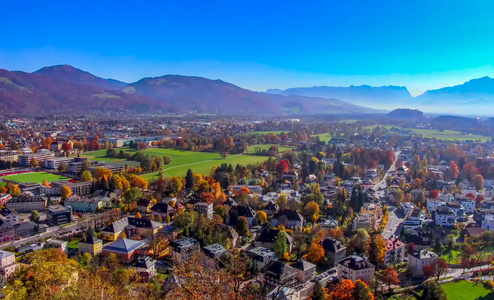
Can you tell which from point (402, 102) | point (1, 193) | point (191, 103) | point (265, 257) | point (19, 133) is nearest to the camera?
point (265, 257)

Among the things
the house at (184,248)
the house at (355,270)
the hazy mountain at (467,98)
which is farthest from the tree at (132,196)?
the hazy mountain at (467,98)

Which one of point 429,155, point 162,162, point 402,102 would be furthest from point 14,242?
point 402,102

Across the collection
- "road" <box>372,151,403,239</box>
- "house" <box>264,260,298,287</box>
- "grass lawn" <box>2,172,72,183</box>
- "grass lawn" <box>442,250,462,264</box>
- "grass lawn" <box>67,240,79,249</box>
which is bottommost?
"grass lawn" <box>442,250,462,264</box>

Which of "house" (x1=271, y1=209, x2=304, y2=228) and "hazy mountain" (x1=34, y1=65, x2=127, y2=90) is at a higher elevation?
"hazy mountain" (x1=34, y1=65, x2=127, y2=90)

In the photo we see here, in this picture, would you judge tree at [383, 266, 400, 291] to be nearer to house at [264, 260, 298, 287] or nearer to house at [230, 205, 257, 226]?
house at [264, 260, 298, 287]

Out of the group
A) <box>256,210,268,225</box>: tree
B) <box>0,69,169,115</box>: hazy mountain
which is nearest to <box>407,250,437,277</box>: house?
<box>256,210,268,225</box>: tree

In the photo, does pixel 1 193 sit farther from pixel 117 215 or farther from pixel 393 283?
pixel 393 283

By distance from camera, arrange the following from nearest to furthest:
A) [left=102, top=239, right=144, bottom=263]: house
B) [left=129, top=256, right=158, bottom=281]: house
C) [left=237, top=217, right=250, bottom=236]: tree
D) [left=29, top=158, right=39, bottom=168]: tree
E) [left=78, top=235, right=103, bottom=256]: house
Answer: [left=129, top=256, right=158, bottom=281]: house, [left=102, top=239, right=144, bottom=263]: house, [left=78, top=235, right=103, bottom=256]: house, [left=237, top=217, right=250, bottom=236]: tree, [left=29, top=158, right=39, bottom=168]: tree
